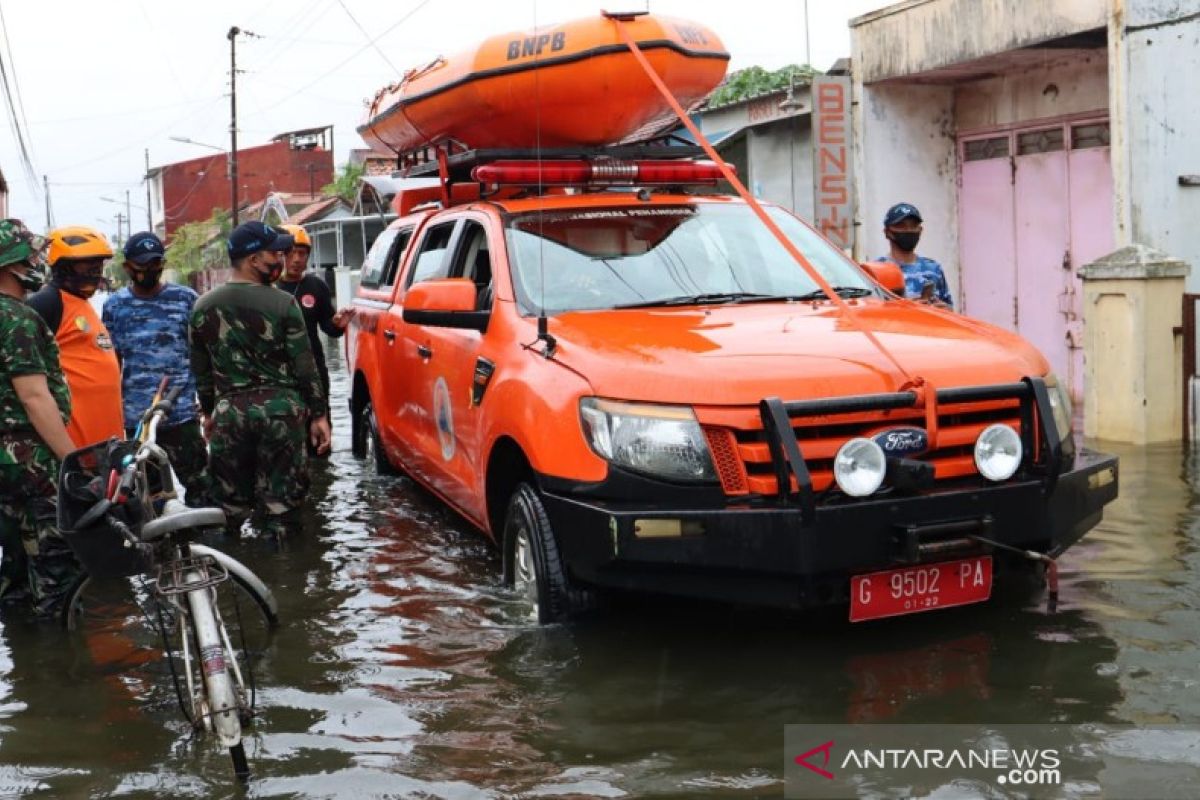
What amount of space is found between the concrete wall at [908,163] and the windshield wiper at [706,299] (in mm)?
9039

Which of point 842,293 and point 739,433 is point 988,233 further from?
point 739,433

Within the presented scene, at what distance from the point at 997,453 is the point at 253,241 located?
377 cm

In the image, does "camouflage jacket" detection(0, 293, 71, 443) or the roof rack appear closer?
"camouflage jacket" detection(0, 293, 71, 443)

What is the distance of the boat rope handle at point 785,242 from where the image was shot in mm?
4582

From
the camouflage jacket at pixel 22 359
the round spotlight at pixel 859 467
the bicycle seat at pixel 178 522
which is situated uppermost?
the camouflage jacket at pixel 22 359

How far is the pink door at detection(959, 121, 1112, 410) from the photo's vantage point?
1266 centimetres

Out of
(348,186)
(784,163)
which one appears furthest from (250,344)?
(348,186)

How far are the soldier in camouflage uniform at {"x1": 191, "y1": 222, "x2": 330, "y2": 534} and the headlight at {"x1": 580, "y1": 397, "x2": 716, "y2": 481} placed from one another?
2.57 m

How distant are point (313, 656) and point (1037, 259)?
10124 millimetres

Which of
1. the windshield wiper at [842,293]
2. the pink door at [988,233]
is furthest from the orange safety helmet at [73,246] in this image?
the pink door at [988,233]

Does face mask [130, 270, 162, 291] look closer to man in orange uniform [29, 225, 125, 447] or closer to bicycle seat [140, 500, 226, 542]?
man in orange uniform [29, 225, 125, 447]

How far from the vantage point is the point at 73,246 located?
Result: 5.90 meters

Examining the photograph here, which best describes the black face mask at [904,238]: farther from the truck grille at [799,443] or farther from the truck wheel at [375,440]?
the truck grille at [799,443]

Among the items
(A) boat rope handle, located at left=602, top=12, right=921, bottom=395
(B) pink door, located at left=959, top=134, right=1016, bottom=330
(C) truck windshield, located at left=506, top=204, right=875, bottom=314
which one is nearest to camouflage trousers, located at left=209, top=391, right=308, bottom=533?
(C) truck windshield, located at left=506, top=204, right=875, bottom=314
